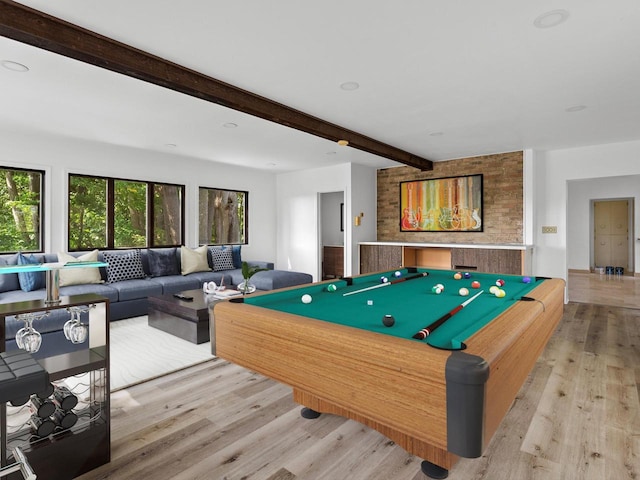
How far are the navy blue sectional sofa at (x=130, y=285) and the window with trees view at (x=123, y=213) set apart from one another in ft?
1.33

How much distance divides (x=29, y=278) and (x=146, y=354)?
204cm

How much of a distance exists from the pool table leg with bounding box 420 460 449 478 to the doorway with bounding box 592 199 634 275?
992 centimetres

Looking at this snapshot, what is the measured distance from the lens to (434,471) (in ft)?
5.60

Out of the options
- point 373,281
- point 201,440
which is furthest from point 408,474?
point 373,281

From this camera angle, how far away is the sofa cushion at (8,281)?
4184mm

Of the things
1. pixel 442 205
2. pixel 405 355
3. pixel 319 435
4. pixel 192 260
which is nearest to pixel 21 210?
pixel 192 260

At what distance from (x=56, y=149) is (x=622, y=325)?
7.58 meters

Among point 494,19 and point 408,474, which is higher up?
point 494,19

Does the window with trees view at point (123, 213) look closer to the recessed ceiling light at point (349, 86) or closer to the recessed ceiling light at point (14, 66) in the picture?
the recessed ceiling light at point (14, 66)

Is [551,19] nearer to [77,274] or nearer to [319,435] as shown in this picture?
[319,435]

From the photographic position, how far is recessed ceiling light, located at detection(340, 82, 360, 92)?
3.13 metres

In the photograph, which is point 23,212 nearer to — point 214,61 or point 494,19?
point 214,61

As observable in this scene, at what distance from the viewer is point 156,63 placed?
266cm

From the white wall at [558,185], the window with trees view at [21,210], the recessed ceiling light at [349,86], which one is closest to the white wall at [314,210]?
the white wall at [558,185]
